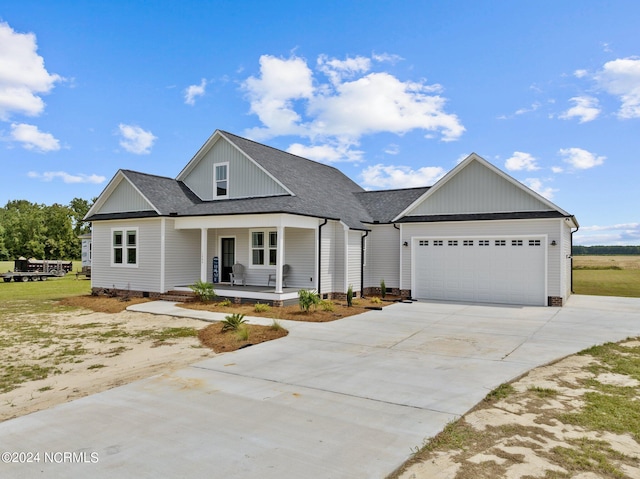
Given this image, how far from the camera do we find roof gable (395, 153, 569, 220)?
1601 centimetres

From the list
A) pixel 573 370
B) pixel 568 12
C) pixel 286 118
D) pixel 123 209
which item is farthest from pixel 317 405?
pixel 286 118

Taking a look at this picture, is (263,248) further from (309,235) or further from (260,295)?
(260,295)

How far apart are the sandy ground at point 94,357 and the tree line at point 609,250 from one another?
88.8m

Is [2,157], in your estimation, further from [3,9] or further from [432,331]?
[432,331]

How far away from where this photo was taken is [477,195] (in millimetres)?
16859

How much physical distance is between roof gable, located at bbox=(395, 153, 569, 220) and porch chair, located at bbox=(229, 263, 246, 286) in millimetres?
7394

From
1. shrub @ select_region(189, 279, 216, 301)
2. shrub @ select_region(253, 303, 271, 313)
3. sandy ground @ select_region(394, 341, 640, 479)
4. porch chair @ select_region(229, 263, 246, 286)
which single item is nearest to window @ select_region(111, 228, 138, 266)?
shrub @ select_region(189, 279, 216, 301)

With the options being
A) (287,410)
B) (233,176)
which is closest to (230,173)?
(233,176)

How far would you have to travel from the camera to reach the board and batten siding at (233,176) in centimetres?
1772

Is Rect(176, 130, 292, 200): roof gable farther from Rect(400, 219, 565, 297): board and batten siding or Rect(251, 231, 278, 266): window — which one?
Rect(400, 219, 565, 297): board and batten siding

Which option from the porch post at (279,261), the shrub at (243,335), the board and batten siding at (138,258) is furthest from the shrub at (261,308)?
the board and batten siding at (138,258)

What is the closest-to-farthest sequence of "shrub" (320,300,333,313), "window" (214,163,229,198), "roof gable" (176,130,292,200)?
1. "shrub" (320,300,333,313)
2. "roof gable" (176,130,292,200)
3. "window" (214,163,229,198)

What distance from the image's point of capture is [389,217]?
64.7ft

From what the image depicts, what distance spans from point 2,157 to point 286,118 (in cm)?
3057
